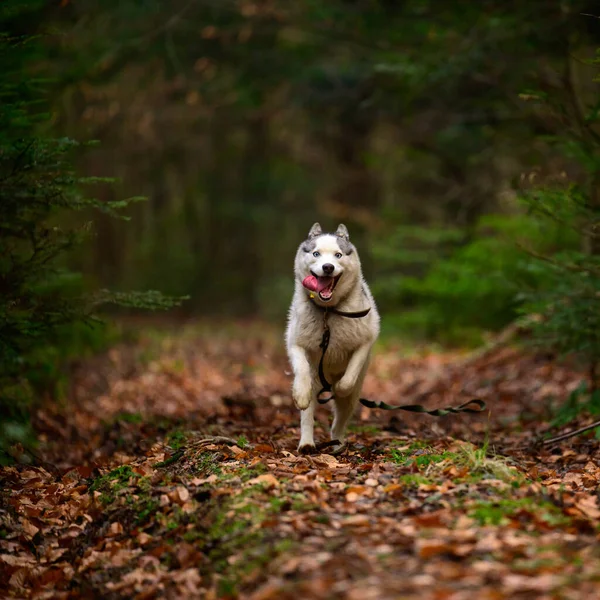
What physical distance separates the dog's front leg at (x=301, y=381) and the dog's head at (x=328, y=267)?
0.57 meters

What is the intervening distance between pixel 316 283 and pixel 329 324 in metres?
0.45

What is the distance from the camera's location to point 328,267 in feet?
22.6

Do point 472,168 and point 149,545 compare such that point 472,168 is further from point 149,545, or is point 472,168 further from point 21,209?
point 149,545

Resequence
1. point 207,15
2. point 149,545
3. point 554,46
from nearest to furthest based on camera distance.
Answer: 1. point 149,545
2. point 554,46
3. point 207,15

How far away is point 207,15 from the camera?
15.9 m

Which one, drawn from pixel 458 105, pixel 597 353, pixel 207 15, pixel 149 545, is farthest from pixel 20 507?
pixel 207 15

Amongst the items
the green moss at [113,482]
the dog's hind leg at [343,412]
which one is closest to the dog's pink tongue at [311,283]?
the dog's hind leg at [343,412]

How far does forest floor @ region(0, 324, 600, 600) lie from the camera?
430 centimetres

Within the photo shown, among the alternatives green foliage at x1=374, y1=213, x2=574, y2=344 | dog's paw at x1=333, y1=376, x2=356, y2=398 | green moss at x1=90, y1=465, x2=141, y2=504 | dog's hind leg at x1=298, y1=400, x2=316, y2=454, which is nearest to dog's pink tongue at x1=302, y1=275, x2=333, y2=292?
dog's paw at x1=333, y1=376, x2=356, y2=398

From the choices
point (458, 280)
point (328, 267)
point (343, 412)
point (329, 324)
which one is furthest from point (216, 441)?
point (458, 280)

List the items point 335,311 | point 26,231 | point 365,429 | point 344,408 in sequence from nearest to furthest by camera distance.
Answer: point 335,311 < point 344,408 < point 26,231 < point 365,429

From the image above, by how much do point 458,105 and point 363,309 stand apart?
750cm

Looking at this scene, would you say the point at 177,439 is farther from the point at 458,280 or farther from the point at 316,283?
the point at 458,280

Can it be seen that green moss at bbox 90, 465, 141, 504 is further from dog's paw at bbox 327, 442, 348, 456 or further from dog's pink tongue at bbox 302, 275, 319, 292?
dog's pink tongue at bbox 302, 275, 319, 292
